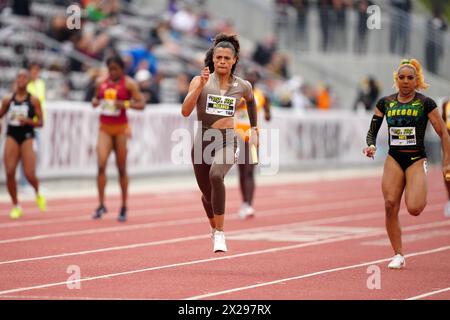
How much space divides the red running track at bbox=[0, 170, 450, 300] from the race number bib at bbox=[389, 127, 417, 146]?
1.28 m

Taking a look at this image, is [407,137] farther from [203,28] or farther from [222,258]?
[203,28]

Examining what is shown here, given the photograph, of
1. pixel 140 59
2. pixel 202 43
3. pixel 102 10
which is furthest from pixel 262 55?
pixel 140 59

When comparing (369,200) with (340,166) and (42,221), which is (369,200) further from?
(340,166)

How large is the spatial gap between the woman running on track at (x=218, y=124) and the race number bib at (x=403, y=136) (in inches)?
56.2

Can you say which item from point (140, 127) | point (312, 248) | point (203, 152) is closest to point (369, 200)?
point (140, 127)

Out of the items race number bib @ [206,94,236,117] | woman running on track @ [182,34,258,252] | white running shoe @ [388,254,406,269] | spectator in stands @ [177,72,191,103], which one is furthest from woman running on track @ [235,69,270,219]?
spectator in stands @ [177,72,191,103]

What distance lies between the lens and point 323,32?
130 ft

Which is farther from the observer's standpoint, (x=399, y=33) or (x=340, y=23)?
(x=340, y=23)

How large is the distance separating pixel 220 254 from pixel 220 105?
6.68 feet

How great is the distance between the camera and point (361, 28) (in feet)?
127

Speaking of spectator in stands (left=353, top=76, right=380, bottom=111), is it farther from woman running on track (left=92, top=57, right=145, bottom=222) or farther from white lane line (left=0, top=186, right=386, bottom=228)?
woman running on track (left=92, top=57, right=145, bottom=222)

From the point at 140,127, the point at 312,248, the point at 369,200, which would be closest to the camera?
the point at 312,248

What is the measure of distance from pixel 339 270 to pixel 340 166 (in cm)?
2216

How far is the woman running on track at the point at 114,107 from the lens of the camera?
1755 centimetres
